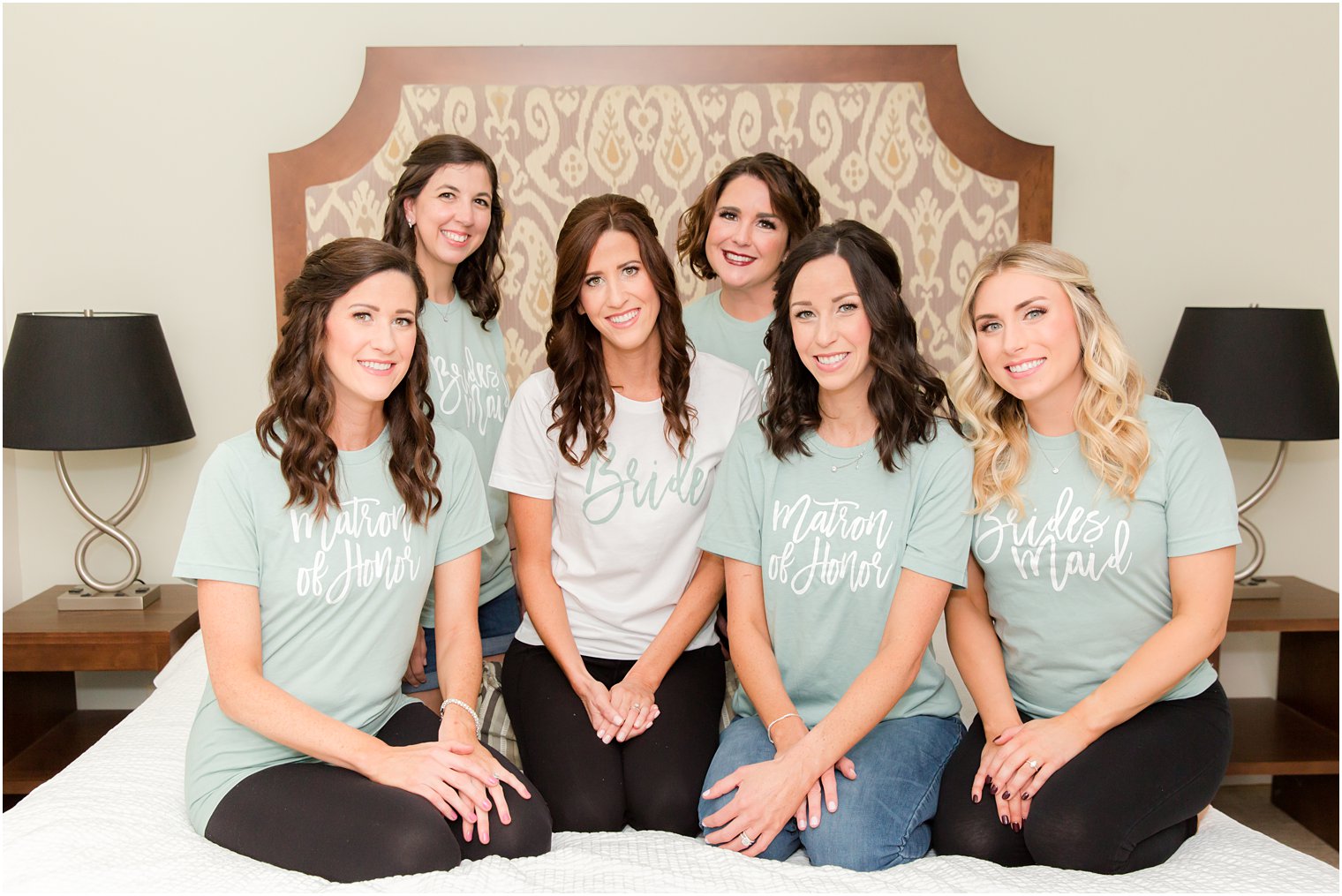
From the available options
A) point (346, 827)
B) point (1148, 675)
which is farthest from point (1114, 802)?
point (346, 827)

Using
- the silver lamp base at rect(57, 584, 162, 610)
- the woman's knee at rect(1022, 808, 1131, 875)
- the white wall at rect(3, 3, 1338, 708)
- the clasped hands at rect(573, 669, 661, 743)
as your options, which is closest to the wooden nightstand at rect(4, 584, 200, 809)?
the silver lamp base at rect(57, 584, 162, 610)

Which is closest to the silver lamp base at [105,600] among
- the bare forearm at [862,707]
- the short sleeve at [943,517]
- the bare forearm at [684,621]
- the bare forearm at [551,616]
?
the bare forearm at [551,616]

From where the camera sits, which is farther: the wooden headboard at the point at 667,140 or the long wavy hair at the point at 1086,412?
the wooden headboard at the point at 667,140

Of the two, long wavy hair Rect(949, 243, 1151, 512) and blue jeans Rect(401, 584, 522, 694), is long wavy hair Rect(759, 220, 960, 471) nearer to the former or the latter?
long wavy hair Rect(949, 243, 1151, 512)

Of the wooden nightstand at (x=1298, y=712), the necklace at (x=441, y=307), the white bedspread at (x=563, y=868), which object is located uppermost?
the necklace at (x=441, y=307)

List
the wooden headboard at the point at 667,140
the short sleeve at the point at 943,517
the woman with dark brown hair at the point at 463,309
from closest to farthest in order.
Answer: the short sleeve at the point at 943,517
the woman with dark brown hair at the point at 463,309
the wooden headboard at the point at 667,140

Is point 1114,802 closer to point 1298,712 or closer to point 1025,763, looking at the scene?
point 1025,763

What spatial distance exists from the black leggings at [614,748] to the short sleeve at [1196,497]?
2.93 ft

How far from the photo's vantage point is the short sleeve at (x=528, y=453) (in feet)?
6.69

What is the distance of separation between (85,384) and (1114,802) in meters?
2.51

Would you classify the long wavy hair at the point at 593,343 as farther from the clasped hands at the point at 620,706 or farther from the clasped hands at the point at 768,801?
the clasped hands at the point at 768,801

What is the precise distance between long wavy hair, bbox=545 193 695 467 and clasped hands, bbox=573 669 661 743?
0.44m

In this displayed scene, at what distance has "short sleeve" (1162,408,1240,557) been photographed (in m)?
1.70

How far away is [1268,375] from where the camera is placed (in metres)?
2.66
